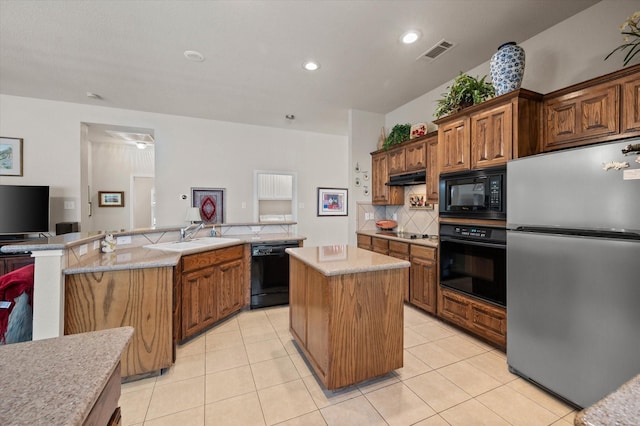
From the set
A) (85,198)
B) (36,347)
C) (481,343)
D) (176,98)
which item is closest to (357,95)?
(176,98)

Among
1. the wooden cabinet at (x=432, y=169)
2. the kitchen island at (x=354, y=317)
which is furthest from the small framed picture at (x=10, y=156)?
the wooden cabinet at (x=432, y=169)

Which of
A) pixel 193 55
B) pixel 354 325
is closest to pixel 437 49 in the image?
pixel 193 55

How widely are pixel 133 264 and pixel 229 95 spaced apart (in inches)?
111

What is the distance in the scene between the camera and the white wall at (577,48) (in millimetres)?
2018

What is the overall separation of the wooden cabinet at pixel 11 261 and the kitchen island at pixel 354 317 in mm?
3910

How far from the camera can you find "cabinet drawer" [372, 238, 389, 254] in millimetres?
3633

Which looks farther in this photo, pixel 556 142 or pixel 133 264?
pixel 556 142

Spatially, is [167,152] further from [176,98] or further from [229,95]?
[229,95]

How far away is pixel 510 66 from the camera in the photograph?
221 centimetres

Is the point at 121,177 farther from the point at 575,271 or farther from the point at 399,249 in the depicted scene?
the point at 575,271

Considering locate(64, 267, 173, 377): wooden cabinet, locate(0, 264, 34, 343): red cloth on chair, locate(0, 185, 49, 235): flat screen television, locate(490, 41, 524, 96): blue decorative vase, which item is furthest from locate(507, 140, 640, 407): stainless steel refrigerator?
locate(0, 185, 49, 235): flat screen television

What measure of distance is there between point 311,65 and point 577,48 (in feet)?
7.91

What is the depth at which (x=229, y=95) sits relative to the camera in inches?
151

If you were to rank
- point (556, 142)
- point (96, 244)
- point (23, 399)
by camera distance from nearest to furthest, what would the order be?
point (23, 399)
point (556, 142)
point (96, 244)
